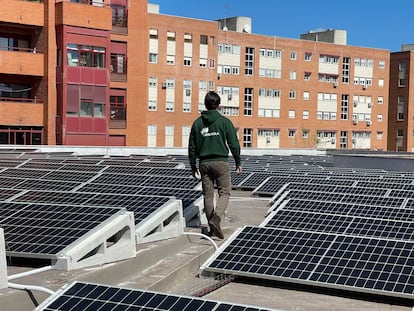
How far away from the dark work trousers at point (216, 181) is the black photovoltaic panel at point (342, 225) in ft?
2.60

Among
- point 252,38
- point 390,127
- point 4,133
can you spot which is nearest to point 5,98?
point 4,133

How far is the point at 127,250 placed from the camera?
22.6 feet

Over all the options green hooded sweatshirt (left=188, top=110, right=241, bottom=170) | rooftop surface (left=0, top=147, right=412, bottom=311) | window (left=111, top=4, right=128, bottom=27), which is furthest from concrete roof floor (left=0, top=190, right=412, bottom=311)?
window (left=111, top=4, right=128, bottom=27)

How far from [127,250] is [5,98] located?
41.2 metres

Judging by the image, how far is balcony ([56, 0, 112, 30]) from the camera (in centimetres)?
4581

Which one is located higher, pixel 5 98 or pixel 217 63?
pixel 217 63

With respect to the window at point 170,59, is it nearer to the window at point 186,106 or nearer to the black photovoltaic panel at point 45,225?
the window at point 186,106

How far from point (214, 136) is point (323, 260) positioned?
226 centimetres

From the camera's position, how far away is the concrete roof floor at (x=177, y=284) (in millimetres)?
5938

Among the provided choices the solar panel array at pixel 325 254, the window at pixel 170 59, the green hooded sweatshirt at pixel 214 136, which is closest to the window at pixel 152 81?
the window at pixel 170 59

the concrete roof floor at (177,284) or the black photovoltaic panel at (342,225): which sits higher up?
the black photovoltaic panel at (342,225)

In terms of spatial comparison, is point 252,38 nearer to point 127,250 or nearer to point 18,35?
point 18,35

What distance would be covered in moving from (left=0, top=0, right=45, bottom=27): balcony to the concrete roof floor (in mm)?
40496

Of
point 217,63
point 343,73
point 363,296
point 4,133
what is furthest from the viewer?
point 343,73
